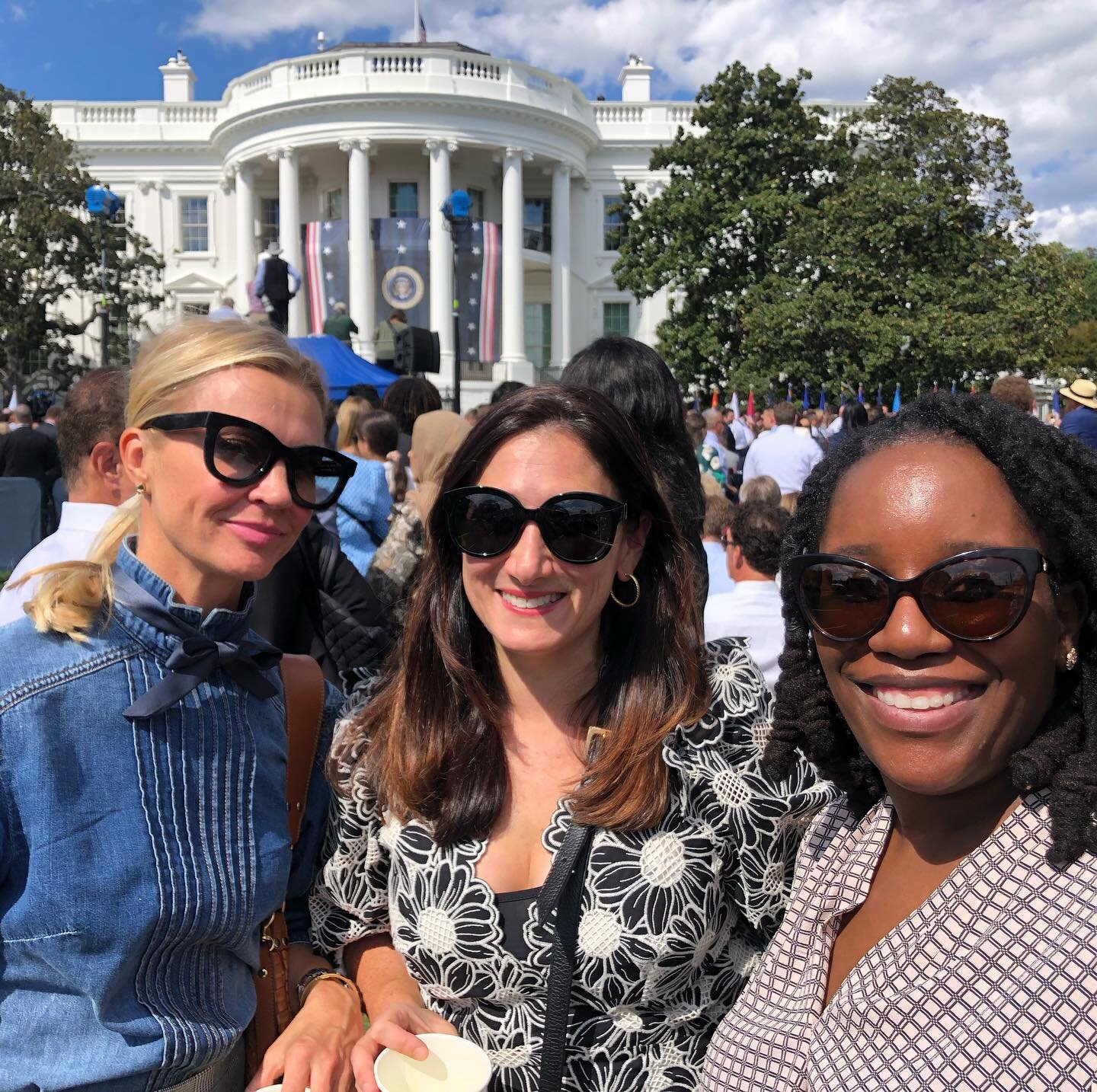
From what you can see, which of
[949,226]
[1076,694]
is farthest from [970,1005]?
[949,226]

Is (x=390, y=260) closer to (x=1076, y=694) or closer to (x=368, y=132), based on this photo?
(x=368, y=132)

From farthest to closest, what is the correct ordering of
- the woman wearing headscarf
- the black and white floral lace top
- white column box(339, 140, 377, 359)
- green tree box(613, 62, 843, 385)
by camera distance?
white column box(339, 140, 377, 359) < green tree box(613, 62, 843, 385) < the woman wearing headscarf < the black and white floral lace top

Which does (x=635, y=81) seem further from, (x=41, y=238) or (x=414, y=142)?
(x=41, y=238)

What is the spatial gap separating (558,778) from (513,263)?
41091 mm

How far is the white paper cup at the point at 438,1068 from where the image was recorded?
1710mm

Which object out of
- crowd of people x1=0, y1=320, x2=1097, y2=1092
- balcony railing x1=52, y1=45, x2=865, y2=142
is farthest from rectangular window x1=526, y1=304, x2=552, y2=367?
crowd of people x1=0, y1=320, x2=1097, y2=1092

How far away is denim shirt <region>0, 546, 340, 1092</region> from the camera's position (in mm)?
1658

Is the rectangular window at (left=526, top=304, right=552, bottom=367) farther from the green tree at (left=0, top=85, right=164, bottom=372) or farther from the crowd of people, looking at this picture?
the crowd of people

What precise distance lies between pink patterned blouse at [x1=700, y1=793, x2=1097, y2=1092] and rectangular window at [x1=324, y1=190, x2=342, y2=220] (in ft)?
147

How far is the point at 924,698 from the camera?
151 centimetres

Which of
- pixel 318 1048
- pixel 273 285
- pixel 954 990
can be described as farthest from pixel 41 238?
pixel 954 990

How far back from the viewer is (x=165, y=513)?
196 centimetres

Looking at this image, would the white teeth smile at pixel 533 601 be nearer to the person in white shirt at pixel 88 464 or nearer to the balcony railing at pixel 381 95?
the person in white shirt at pixel 88 464

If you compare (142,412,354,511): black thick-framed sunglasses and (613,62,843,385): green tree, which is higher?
(613,62,843,385): green tree
